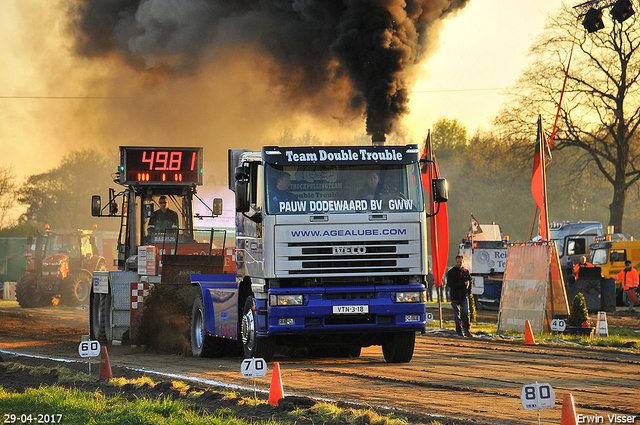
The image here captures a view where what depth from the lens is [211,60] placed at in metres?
25.6

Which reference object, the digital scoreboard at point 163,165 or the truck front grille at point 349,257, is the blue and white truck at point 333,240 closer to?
the truck front grille at point 349,257

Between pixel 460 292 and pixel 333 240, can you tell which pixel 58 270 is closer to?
pixel 460 292

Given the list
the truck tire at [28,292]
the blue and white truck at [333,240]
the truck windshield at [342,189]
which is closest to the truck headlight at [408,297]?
the blue and white truck at [333,240]

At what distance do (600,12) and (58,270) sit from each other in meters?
23.7

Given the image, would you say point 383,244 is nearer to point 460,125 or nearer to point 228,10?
point 228,10

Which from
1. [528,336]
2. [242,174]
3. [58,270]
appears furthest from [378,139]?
[58,270]

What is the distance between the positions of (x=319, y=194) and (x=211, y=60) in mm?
15064

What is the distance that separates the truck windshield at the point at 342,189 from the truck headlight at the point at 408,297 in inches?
47.1

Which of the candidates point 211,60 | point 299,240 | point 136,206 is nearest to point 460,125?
point 211,60

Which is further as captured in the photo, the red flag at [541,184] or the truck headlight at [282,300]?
the red flag at [541,184]

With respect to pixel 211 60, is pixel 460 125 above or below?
above

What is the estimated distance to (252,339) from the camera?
12125 millimetres

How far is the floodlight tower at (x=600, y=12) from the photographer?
21.1m

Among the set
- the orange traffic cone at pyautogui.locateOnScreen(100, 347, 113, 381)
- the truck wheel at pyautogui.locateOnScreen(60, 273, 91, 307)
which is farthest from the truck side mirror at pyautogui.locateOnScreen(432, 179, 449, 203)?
the truck wheel at pyautogui.locateOnScreen(60, 273, 91, 307)
